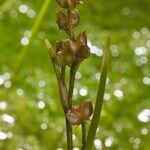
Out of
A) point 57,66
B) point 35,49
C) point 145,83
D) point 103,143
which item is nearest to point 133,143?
point 103,143

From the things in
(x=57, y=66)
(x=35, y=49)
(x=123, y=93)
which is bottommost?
(x=57, y=66)

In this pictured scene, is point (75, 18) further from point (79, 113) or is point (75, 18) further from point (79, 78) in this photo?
point (79, 78)

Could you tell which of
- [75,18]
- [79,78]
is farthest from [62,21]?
[79,78]

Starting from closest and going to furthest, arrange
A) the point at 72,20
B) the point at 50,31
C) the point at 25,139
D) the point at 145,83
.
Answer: the point at 72,20 → the point at 25,139 → the point at 145,83 → the point at 50,31

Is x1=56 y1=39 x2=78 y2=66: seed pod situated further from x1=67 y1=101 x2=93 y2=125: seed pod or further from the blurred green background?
the blurred green background

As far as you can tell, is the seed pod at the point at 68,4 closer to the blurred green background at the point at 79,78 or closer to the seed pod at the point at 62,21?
the seed pod at the point at 62,21

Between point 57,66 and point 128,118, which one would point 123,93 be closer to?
point 128,118

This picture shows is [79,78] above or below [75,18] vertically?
above

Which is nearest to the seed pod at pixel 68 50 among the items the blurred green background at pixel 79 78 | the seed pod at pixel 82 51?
the seed pod at pixel 82 51
